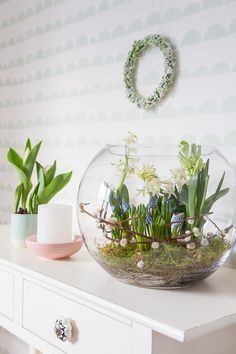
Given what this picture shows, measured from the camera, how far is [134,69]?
149 cm

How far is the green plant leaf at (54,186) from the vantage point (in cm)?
144

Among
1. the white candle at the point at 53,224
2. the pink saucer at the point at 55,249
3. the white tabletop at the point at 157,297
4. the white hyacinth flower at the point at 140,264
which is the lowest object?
the white tabletop at the point at 157,297

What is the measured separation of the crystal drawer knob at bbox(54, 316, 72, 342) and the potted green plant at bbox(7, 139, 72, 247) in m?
0.44

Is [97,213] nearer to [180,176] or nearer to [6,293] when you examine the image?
[180,176]

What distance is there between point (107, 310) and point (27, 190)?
70cm

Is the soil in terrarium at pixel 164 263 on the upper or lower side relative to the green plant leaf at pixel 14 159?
lower

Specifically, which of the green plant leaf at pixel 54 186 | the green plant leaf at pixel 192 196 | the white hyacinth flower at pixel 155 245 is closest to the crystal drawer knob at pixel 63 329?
the white hyacinth flower at pixel 155 245

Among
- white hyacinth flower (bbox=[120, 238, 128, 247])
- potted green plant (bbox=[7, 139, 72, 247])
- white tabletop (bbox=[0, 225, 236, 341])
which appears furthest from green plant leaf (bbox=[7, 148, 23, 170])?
white hyacinth flower (bbox=[120, 238, 128, 247])

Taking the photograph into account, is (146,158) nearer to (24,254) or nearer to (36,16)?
(24,254)

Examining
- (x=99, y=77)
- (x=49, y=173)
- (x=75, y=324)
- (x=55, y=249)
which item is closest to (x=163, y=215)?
(x=75, y=324)

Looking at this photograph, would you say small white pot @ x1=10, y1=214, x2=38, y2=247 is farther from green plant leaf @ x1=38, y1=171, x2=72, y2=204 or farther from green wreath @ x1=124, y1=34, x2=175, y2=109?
green wreath @ x1=124, y1=34, x2=175, y2=109

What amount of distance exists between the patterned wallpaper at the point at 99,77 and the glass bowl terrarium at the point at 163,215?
298 millimetres

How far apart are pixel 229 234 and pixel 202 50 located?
0.60m

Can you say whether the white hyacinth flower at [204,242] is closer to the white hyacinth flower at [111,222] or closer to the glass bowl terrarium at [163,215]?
the glass bowl terrarium at [163,215]
